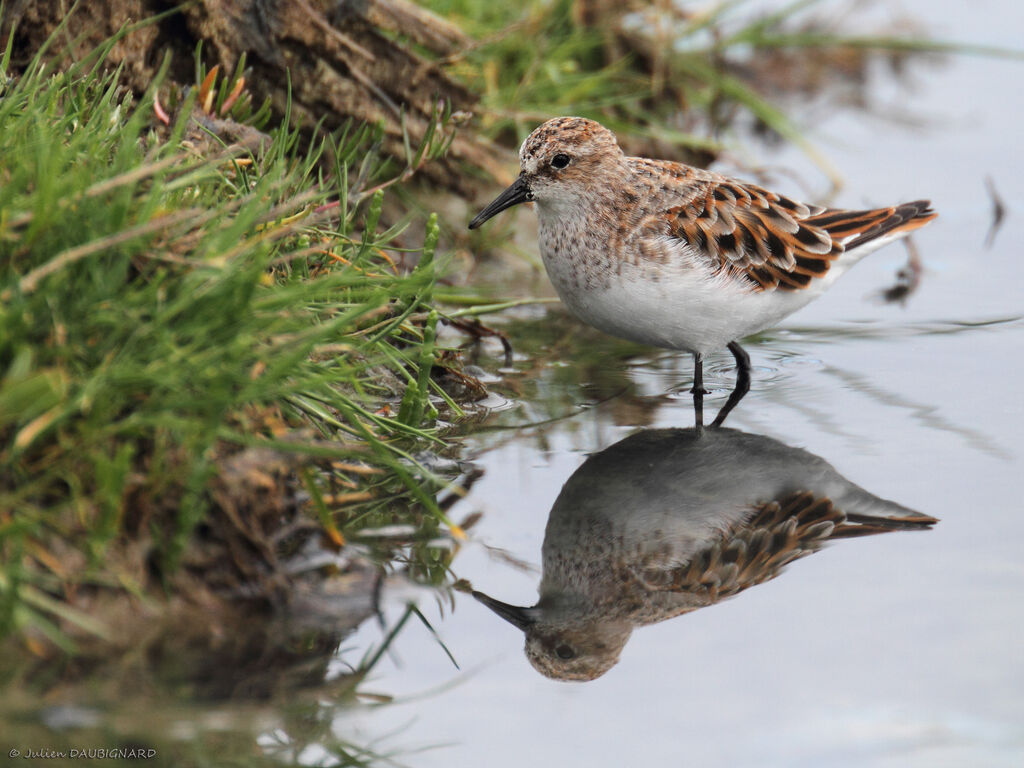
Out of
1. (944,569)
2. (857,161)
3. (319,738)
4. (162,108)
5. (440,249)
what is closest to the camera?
(319,738)

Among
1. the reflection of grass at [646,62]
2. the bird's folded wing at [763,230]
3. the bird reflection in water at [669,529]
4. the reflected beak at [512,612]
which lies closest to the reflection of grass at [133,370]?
the reflected beak at [512,612]

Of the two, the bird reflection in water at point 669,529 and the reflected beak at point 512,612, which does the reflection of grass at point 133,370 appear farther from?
the bird reflection in water at point 669,529

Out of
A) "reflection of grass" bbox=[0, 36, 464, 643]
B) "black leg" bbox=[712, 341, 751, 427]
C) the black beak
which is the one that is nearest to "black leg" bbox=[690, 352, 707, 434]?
"black leg" bbox=[712, 341, 751, 427]

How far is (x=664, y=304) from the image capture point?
6758 mm

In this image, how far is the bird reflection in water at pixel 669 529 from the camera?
483cm

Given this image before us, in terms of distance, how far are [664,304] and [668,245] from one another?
36 cm

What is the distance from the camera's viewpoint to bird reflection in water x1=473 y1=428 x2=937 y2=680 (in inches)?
190

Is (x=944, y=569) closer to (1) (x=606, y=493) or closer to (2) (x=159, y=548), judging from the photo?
(1) (x=606, y=493)

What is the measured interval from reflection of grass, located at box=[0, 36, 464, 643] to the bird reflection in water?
651 millimetres

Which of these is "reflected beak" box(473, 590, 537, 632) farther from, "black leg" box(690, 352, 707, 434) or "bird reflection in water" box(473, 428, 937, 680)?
"black leg" box(690, 352, 707, 434)

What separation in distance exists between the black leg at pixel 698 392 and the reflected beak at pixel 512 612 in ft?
7.20

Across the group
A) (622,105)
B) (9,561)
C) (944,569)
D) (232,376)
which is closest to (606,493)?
(944,569)

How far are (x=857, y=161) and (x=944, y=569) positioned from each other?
710 cm

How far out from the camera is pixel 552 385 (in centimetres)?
725
